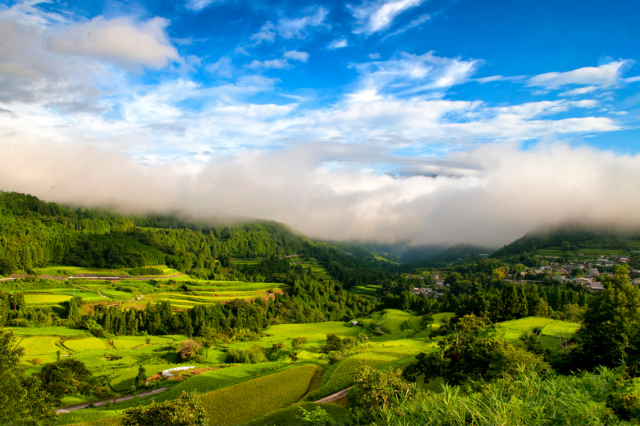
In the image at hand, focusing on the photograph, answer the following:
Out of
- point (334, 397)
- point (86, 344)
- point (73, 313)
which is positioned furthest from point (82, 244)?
point (334, 397)

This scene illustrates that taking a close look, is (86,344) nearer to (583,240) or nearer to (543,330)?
(543,330)

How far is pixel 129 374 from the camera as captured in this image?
4238 centimetres

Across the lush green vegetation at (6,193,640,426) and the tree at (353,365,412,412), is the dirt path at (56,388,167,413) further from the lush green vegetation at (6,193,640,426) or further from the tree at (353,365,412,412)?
the tree at (353,365,412,412)

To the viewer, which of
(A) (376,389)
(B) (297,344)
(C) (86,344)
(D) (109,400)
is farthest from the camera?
(C) (86,344)

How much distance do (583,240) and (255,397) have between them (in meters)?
211

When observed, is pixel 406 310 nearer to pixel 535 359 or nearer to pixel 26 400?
pixel 535 359

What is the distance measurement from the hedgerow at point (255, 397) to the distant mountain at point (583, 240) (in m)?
184

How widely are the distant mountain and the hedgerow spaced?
183538 mm

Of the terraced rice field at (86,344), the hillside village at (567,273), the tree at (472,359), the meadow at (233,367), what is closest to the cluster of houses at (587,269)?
the hillside village at (567,273)

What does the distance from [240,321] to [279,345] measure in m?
32.9

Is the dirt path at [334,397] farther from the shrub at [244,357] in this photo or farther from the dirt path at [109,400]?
the shrub at [244,357]

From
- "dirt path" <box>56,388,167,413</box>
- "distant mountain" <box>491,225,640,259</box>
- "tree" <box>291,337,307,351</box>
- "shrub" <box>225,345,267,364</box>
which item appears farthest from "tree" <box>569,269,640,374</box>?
"distant mountain" <box>491,225,640,259</box>

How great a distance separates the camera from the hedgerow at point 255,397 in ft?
87.0

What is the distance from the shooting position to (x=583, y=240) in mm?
177500
